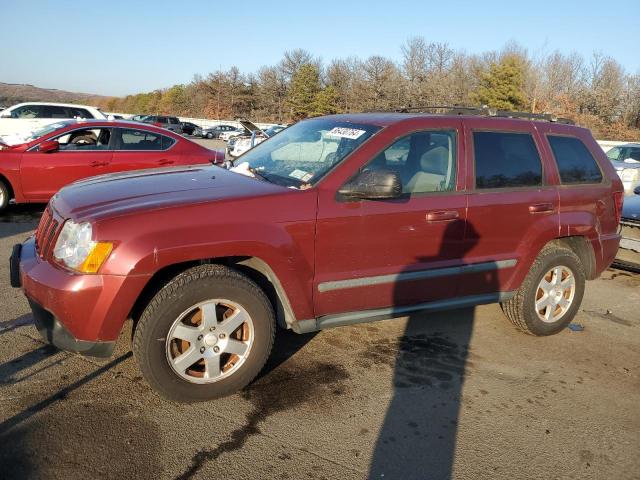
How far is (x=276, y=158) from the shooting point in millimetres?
4105

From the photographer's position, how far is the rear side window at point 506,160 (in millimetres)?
4016

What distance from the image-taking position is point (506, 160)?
13.6 ft

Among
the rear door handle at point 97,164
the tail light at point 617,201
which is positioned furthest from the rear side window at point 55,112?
the tail light at point 617,201

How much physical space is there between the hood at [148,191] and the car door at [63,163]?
182 inches

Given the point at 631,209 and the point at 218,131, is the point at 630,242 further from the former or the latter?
the point at 218,131

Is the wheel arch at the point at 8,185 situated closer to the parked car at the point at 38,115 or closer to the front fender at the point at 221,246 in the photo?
the front fender at the point at 221,246

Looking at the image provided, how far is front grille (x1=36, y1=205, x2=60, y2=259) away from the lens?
311cm

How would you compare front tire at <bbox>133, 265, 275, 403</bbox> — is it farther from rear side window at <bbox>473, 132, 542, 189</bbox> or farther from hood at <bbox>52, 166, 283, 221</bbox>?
rear side window at <bbox>473, 132, 542, 189</bbox>

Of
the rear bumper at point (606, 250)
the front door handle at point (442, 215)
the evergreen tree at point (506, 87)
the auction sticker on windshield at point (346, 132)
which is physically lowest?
the rear bumper at point (606, 250)

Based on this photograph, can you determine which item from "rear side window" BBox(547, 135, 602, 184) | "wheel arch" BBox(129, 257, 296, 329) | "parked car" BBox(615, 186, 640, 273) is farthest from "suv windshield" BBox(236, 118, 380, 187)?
"parked car" BBox(615, 186, 640, 273)

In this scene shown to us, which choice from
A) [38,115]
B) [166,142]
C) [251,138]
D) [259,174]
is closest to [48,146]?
[166,142]

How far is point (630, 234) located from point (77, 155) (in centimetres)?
801

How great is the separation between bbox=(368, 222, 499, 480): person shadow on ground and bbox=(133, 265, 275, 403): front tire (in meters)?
0.94

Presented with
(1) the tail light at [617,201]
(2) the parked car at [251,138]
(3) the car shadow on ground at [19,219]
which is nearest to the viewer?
(1) the tail light at [617,201]
